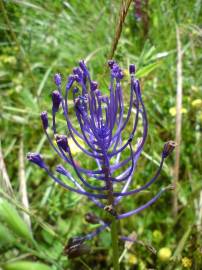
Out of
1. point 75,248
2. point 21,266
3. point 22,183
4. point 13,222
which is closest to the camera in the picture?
point 21,266

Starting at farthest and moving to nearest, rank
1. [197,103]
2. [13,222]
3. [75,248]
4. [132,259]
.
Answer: [197,103], [132,259], [75,248], [13,222]

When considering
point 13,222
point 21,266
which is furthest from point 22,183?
point 21,266

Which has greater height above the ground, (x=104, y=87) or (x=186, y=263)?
(x=104, y=87)

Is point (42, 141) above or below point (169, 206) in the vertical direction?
above

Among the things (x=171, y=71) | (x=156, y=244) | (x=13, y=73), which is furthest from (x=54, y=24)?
(x=156, y=244)

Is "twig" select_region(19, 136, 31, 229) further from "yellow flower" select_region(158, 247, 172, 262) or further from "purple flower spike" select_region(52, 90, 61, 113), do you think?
"purple flower spike" select_region(52, 90, 61, 113)

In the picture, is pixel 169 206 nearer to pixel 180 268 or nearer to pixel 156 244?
pixel 156 244

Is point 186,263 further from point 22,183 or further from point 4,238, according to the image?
point 4,238

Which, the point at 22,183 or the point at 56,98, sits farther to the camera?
the point at 22,183

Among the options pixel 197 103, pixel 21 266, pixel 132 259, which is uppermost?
pixel 197 103
